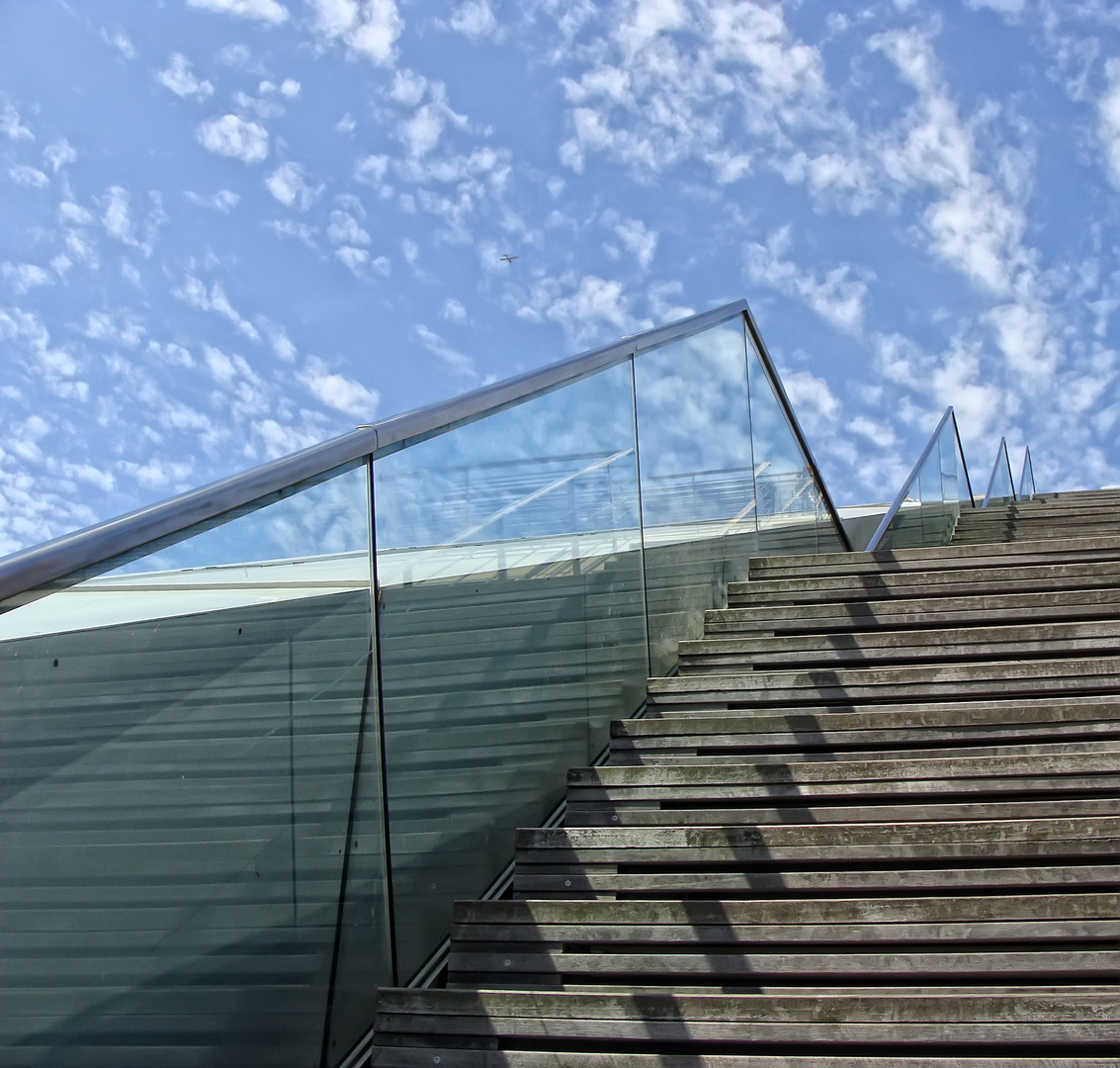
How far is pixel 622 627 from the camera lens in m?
3.78

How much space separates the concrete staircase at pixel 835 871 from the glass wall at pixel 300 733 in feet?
0.60

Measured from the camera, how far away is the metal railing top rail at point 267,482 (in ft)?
5.05

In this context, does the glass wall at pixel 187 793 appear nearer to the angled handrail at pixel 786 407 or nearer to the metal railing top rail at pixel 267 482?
the metal railing top rail at pixel 267 482

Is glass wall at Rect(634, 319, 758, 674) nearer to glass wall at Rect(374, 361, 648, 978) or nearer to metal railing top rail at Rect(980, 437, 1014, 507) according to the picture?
glass wall at Rect(374, 361, 648, 978)

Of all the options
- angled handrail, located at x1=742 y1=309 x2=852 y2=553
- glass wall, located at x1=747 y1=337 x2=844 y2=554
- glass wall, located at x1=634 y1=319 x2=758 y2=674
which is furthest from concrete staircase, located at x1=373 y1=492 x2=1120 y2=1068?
angled handrail, located at x1=742 y1=309 x2=852 y2=553

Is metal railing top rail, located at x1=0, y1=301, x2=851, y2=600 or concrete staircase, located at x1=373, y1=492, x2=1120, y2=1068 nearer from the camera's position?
metal railing top rail, located at x1=0, y1=301, x2=851, y2=600

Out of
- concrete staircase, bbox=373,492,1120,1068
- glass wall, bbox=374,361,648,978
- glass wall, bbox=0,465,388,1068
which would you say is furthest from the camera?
glass wall, bbox=374,361,648,978

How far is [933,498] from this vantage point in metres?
7.63

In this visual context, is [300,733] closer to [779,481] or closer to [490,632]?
[490,632]

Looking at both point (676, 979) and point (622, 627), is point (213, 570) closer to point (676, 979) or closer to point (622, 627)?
point (676, 979)

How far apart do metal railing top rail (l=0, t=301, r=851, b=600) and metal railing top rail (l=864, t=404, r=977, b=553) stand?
238 centimetres

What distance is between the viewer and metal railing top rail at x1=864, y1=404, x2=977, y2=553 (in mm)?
5824

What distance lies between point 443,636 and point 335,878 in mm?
641

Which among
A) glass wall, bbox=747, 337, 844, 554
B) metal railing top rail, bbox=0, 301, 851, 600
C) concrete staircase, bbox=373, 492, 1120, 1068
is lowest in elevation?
concrete staircase, bbox=373, 492, 1120, 1068
